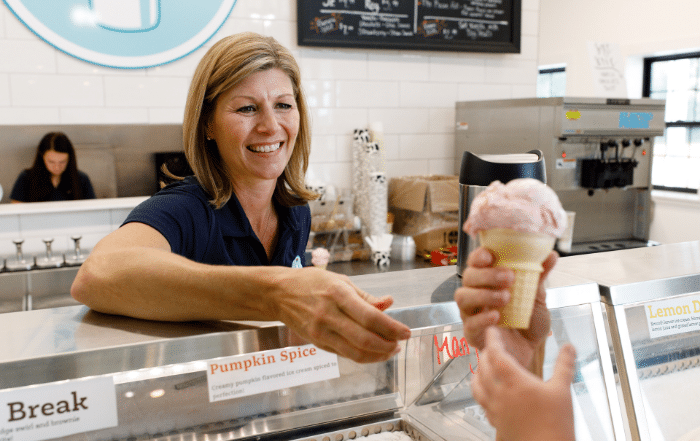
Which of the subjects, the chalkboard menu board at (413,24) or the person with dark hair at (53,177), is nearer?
the person with dark hair at (53,177)

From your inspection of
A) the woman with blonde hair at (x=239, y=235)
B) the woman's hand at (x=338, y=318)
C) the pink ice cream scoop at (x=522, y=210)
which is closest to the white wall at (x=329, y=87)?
the woman with blonde hair at (x=239, y=235)

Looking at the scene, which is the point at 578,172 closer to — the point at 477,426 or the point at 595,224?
the point at 595,224

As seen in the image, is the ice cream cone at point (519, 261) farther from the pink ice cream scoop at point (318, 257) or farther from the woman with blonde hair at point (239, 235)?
the pink ice cream scoop at point (318, 257)

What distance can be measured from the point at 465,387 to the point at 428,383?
0.26 feet

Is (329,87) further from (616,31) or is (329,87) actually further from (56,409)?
(616,31)

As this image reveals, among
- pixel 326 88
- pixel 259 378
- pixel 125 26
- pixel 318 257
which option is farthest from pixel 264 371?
pixel 326 88

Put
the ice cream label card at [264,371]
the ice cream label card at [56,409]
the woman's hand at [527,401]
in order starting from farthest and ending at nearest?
1. the ice cream label card at [264,371]
2. the ice cream label card at [56,409]
3. the woman's hand at [527,401]

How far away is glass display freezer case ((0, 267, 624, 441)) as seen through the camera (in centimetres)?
79

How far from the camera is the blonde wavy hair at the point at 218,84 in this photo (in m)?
1.30

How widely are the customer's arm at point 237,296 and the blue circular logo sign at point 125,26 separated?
214 cm

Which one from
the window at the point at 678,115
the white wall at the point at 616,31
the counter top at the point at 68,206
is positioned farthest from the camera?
the window at the point at 678,115

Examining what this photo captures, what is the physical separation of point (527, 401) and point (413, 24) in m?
3.19

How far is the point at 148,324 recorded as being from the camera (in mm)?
895

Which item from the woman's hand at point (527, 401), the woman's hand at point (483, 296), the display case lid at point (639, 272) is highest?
the woman's hand at point (483, 296)
